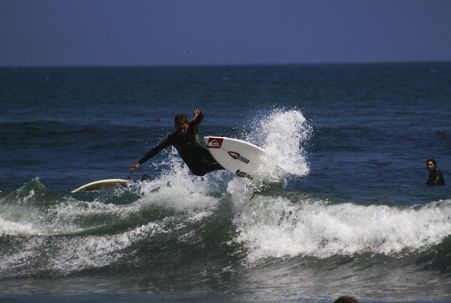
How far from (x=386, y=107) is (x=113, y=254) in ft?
114

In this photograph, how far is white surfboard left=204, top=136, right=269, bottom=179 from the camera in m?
13.4

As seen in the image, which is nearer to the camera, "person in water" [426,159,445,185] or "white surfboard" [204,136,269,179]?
"white surfboard" [204,136,269,179]

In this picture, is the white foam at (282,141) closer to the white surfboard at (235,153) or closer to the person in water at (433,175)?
the white surfboard at (235,153)

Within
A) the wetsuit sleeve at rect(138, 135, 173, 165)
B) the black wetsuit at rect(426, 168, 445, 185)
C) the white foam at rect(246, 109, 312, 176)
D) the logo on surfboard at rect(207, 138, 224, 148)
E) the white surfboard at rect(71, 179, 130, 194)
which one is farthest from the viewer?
the white surfboard at rect(71, 179, 130, 194)

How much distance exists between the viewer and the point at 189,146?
13.1 metres

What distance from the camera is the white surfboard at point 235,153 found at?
529 inches

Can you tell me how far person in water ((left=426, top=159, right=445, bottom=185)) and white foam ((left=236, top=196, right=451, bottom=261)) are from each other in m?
4.14

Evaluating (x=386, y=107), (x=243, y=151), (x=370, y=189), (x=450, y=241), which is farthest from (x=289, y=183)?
(x=386, y=107)

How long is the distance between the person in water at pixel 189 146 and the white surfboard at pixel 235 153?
4.4 inches

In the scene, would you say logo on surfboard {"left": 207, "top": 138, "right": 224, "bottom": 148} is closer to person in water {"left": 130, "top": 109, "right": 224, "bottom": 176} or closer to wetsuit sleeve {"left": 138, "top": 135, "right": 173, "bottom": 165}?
person in water {"left": 130, "top": 109, "right": 224, "bottom": 176}

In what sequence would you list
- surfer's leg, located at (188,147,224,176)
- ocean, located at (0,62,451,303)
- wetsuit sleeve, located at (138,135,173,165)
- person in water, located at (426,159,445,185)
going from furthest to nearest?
1. person in water, located at (426,159,445,185)
2. surfer's leg, located at (188,147,224,176)
3. wetsuit sleeve, located at (138,135,173,165)
4. ocean, located at (0,62,451,303)

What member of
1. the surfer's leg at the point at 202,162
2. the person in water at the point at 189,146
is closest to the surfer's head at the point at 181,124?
the person in water at the point at 189,146

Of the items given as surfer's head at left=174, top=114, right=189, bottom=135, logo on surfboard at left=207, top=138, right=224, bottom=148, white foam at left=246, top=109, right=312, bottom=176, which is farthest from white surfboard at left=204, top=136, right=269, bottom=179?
surfer's head at left=174, top=114, right=189, bottom=135

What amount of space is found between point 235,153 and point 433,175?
19.2 feet
